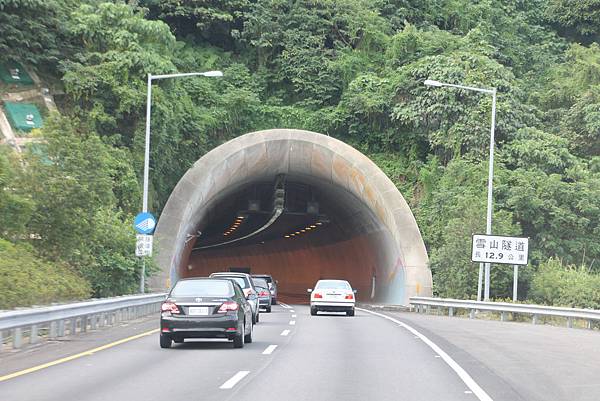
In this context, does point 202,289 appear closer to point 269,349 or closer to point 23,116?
point 269,349

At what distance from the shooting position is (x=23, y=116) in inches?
1515

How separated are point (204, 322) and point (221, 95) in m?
32.1

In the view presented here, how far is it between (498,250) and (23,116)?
756 inches

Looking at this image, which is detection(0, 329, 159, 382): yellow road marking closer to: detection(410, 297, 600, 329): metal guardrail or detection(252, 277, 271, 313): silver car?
detection(410, 297, 600, 329): metal guardrail

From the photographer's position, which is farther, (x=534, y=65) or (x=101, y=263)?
(x=534, y=65)

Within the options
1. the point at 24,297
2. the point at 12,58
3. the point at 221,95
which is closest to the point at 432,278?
the point at 221,95

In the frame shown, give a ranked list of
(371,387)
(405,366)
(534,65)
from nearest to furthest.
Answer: (371,387) < (405,366) < (534,65)

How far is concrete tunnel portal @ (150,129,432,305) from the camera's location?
43781mm

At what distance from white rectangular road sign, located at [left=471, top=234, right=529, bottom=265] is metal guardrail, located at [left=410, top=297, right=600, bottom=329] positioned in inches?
81.1

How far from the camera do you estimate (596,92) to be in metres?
51.1

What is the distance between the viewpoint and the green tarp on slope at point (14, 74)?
40.5m

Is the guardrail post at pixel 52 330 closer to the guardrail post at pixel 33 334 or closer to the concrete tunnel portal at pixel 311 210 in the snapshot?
the guardrail post at pixel 33 334

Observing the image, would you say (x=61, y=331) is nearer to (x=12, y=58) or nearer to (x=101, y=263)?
(x=101, y=263)

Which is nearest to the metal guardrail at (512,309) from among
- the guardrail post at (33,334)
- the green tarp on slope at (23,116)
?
the guardrail post at (33,334)
